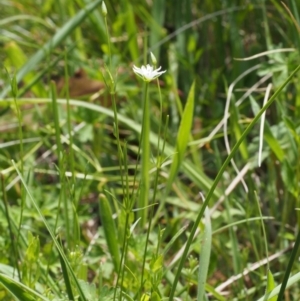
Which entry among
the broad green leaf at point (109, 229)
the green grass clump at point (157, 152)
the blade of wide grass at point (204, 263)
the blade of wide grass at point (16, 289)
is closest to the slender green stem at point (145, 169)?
the green grass clump at point (157, 152)

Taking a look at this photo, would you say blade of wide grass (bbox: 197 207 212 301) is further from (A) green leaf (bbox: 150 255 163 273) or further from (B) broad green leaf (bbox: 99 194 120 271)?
(B) broad green leaf (bbox: 99 194 120 271)

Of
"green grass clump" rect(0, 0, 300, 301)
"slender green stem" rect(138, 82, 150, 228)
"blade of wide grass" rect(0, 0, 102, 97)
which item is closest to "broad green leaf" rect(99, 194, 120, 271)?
"green grass clump" rect(0, 0, 300, 301)

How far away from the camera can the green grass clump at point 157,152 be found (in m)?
1.22

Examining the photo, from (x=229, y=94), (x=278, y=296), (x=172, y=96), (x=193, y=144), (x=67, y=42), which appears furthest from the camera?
(x=67, y=42)

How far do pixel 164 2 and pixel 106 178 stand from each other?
653 mm

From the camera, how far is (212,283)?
4.94 ft

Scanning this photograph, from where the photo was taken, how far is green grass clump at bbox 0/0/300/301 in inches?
47.9

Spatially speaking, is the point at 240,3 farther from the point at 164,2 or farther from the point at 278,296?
Answer: the point at 278,296

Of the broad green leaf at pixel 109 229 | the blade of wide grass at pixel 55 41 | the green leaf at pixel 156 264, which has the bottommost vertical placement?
the broad green leaf at pixel 109 229

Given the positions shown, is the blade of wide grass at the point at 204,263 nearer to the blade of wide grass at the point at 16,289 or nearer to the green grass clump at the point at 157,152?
the green grass clump at the point at 157,152

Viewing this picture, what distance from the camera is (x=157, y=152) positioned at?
126 cm

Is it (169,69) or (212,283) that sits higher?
(169,69)

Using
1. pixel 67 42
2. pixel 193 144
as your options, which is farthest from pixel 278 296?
pixel 67 42

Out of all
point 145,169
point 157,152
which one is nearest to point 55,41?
point 145,169
